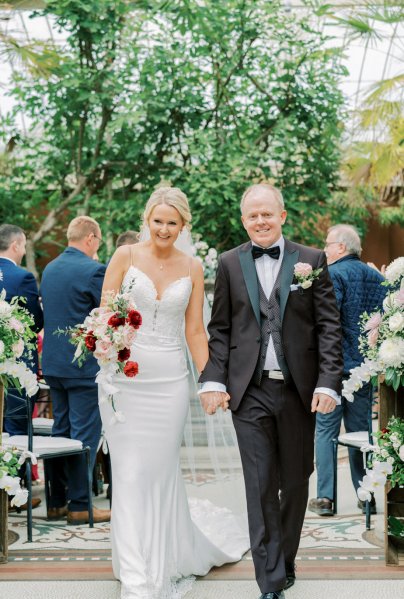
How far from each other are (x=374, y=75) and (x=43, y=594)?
752 inches

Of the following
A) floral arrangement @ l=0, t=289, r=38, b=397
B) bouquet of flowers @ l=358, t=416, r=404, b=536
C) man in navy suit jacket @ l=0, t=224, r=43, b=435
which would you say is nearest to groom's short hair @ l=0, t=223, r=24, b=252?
man in navy suit jacket @ l=0, t=224, r=43, b=435

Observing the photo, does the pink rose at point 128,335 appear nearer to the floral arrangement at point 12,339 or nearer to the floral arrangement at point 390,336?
the floral arrangement at point 12,339

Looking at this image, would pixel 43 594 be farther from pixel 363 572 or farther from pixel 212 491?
pixel 212 491

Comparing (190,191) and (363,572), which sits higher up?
(190,191)

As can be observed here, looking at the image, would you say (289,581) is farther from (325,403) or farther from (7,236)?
(7,236)

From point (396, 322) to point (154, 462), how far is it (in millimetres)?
1506

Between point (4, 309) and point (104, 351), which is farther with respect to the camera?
point (4, 309)

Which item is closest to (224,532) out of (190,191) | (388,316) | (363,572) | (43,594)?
(363,572)

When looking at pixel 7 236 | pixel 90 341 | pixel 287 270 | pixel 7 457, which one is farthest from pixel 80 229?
pixel 287 270

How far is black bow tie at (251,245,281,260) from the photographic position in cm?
448

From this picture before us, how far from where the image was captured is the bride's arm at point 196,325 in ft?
16.6

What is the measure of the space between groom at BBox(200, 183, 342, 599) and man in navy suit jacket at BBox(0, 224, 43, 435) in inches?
96.0

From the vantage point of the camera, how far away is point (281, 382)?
435 centimetres

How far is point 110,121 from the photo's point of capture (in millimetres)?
12164
